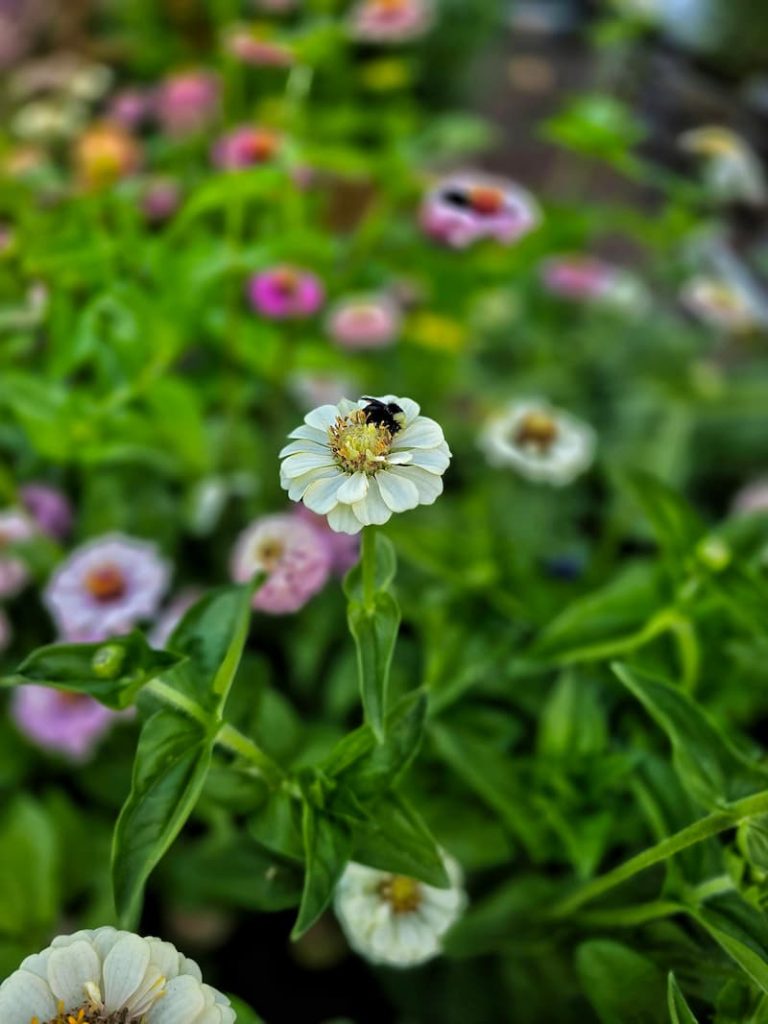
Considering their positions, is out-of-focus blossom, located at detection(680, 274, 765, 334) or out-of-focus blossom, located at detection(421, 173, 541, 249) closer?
out-of-focus blossom, located at detection(421, 173, 541, 249)

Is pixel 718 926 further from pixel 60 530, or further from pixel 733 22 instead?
pixel 733 22

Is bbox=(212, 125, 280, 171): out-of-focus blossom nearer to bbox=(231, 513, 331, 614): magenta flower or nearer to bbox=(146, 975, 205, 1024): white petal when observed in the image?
bbox=(231, 513, 331, 614): magenta flower

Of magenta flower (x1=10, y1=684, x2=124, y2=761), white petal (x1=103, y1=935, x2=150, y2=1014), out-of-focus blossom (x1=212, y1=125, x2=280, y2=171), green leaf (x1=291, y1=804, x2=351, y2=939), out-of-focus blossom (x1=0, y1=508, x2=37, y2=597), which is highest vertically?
out-of-focus blossom (x1=212, y1=125, x2=280, y2=171)

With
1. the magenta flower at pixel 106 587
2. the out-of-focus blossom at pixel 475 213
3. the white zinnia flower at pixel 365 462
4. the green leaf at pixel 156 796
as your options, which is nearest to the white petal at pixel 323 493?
the white zinnia flower at pixel 365 462

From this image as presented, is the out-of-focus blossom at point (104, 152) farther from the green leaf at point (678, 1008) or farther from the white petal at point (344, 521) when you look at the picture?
the green leaf at point (678, 1008)

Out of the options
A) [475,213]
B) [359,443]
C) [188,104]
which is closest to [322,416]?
[359,443]

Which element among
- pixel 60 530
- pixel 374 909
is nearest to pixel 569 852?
pixel 374 909

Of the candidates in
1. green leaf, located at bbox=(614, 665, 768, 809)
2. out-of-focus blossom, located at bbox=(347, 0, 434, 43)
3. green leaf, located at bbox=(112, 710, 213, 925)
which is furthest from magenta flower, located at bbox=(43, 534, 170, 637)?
out-of-focus blossom, located at bbox=(347, 0, 434, 43)
